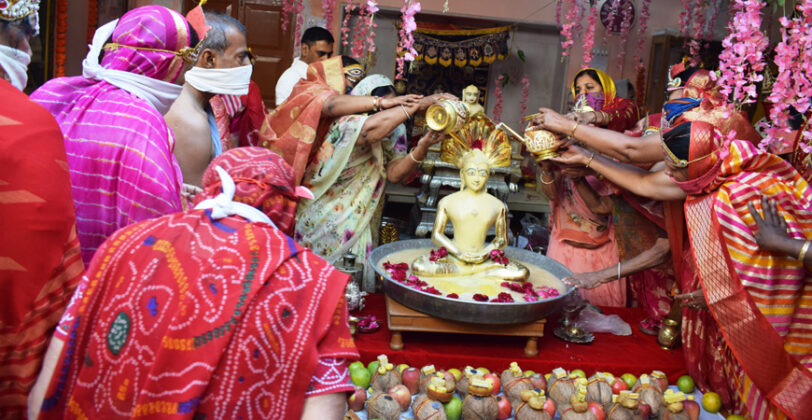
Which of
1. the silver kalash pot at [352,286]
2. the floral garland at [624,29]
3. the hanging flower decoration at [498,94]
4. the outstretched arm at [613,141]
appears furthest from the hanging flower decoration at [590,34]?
the silver kalash pot at [352,286]

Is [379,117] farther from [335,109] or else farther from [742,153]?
[742,153]

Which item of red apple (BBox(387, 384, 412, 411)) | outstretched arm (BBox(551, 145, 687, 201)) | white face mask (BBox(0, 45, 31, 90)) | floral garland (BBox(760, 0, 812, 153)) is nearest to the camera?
white face mask (BBox(0, 45, 31, 90))

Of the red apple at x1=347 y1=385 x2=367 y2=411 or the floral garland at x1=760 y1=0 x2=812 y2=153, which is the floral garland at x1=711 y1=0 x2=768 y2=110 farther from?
the red apple at x1=347 y1=385 x2=367 y2=411

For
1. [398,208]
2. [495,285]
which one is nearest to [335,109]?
[495,285]

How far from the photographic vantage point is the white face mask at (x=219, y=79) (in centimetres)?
258

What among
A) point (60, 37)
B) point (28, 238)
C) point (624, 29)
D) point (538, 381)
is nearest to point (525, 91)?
point (624, 29)

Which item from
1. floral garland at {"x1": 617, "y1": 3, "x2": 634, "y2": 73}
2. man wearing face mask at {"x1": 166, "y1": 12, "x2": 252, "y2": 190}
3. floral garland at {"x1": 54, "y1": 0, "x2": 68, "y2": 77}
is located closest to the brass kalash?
man wearing face mask at {"x1": 166, "y1": 12, "x2": 252, "y2": 190}

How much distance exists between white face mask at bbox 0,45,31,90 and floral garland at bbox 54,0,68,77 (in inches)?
170

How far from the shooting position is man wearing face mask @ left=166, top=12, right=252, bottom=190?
99.0 inches

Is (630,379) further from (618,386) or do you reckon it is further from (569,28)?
(569,28)

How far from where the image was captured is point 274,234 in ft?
4.33

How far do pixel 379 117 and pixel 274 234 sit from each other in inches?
82.4

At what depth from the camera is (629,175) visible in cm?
295

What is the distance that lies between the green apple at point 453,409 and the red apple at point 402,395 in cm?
14
